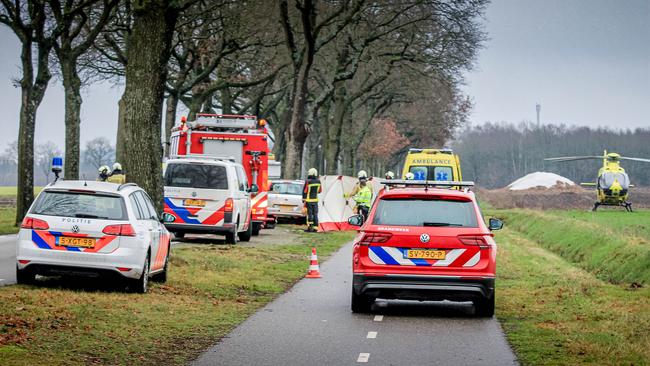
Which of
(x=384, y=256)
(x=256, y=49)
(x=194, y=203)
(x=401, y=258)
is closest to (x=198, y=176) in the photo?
(x=194, y=203)

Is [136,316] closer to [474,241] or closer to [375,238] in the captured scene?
[375,238]

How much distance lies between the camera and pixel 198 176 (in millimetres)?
26609

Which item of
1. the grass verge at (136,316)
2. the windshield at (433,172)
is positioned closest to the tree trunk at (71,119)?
the windshield at (433,172)

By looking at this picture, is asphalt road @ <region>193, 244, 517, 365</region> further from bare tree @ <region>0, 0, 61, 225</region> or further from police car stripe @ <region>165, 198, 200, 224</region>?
bare tree @ <region>0, 0, 61, 225</region>

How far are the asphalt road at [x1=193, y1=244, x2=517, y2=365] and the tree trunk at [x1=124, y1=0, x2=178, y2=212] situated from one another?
4665mm

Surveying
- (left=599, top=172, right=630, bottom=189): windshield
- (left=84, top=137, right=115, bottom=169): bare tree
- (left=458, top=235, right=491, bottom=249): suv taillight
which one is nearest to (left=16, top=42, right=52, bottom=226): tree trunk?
(left=458, top=235, right=491, bottom=249): suv taillight

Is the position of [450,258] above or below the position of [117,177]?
below

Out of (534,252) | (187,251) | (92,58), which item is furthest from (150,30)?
(92,58)

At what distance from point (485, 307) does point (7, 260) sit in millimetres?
9525

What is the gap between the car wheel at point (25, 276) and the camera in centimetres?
1464

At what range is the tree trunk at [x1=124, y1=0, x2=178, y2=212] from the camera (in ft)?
62.8

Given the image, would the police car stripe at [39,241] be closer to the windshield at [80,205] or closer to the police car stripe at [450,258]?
the windshield at [80,205]

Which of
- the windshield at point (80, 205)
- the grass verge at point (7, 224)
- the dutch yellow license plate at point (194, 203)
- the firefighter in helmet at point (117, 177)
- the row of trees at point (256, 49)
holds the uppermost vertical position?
the row of trees at point (256, 49)

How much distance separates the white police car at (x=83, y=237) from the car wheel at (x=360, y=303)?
277 cm
